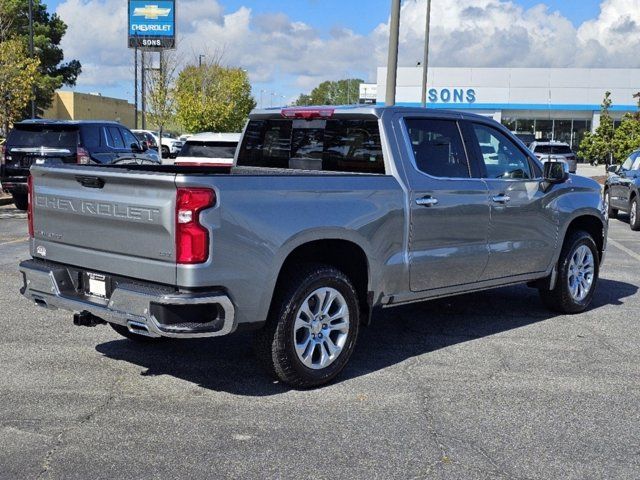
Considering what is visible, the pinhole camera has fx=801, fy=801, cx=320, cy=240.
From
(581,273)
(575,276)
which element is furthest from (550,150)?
(575,276)

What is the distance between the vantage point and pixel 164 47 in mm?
44969

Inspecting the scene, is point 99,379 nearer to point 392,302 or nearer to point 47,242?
point 47,242

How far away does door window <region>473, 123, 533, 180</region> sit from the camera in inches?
267

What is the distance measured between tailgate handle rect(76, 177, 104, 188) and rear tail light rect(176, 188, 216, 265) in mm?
731

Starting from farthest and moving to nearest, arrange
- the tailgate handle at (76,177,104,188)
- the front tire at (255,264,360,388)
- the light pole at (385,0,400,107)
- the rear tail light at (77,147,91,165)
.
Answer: the light pole at (385,0,400,107) < the rear tail light at (77,147,91,165) < the front tire at (255,264,360,388) < the tailgate handle at (76,177,104,188)

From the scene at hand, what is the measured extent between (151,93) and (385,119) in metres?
32.5

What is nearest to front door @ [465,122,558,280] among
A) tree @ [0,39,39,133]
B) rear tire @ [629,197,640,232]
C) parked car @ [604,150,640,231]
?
parked car @ [604,150,640,231]

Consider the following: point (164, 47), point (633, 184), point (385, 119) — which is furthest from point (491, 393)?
point (164, 47)

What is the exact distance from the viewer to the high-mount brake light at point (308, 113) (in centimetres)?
642

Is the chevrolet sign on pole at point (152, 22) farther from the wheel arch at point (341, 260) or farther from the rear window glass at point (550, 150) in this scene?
the wheel arch at point (341, 260)

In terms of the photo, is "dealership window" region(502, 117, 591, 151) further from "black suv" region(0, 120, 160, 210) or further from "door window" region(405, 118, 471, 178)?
"door window" region(405, 118, 471, 178)

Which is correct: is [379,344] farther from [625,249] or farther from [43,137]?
[43,137]

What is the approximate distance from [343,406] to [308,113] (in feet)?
8.38

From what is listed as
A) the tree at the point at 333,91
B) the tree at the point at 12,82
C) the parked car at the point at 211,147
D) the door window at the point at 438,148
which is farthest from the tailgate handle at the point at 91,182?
the tree at the point at 333,91
